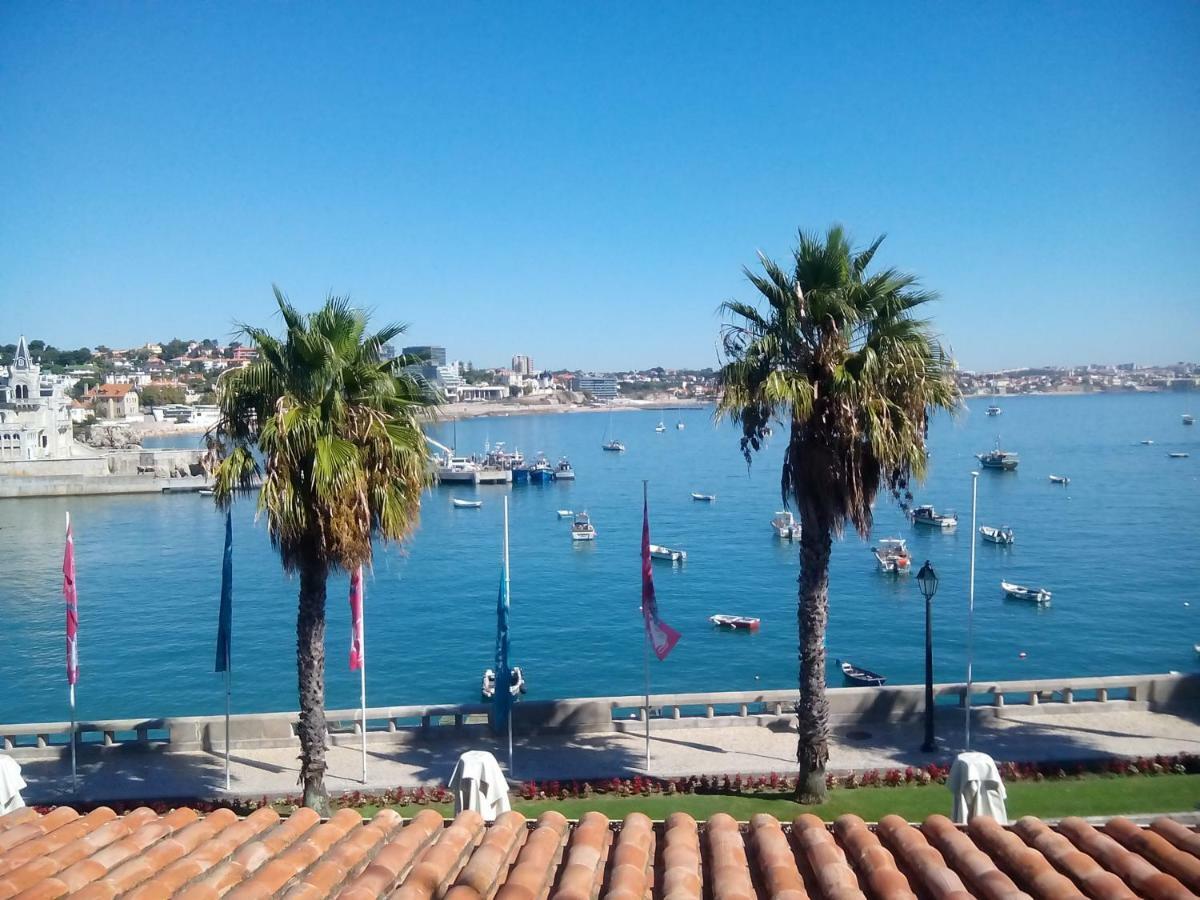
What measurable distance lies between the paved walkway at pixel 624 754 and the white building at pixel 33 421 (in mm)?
100017

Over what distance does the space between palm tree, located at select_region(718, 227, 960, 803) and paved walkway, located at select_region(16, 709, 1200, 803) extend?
2816 mm

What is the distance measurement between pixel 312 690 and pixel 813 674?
22.7 feet

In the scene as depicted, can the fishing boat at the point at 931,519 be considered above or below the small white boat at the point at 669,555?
above

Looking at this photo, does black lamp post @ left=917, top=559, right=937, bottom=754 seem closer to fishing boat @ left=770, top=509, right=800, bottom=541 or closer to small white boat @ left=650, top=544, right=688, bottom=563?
small white boat @ left=650, top=544, right=688, bottom=563

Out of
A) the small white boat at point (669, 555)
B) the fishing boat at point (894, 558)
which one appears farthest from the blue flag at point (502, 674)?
the small white boat at point (669, 555)

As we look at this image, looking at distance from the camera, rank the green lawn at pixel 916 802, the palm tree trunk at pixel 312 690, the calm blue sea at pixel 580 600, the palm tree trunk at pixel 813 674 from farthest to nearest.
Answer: the calm blue sea at pixel 580 600 → the palm tree trunk at pixel 813 674 → the green lawn at pixel 916 802 → the palm tree trunk at pixel 312 690

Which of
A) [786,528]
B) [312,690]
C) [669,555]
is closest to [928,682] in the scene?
[312,690]

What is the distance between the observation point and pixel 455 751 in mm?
16531

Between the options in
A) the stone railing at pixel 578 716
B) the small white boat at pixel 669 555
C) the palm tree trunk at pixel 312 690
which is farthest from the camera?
the small white boat at pixel 669 555

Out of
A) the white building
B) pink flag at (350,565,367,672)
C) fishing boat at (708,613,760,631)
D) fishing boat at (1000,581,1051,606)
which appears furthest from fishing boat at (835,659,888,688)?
the white building

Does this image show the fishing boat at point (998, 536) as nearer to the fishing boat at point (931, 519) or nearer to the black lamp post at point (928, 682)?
the fishing boat at point (931, 519)

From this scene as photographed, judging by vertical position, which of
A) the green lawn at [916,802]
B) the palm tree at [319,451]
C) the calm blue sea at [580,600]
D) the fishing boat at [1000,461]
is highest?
the palm tree at [319,451]

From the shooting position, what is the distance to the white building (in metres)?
102

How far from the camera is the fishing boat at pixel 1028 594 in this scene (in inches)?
1758
